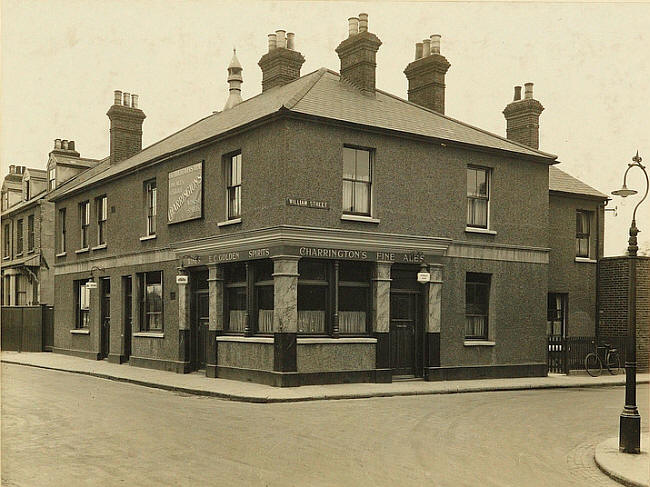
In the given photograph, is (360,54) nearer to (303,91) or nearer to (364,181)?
(303,91)

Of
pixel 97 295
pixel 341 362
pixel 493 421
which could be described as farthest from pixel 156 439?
pixel 97 295

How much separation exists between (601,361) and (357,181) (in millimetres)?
10253

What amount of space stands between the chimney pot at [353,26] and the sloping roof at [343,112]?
4.29 ft

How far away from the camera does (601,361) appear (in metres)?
22.9

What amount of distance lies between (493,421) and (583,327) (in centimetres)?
1326

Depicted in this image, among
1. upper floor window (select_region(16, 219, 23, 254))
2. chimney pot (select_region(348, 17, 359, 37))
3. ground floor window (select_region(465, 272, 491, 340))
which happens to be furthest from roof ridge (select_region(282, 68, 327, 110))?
Answer: upper floor window (select_region(16, 219, 23, 254))

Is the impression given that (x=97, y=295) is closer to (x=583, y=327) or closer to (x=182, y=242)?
(x=182, y=242)

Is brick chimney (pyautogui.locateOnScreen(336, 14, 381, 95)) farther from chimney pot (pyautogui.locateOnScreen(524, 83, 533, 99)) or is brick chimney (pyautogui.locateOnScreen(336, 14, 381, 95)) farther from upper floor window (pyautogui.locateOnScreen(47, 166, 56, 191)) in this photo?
upper floor window (pyautogui.locateOnScreen(47, 166, 56, 191))

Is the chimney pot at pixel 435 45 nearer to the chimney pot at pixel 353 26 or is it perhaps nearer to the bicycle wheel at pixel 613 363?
the chimney pot at pixel 353 26

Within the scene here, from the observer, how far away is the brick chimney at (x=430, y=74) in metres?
23.4

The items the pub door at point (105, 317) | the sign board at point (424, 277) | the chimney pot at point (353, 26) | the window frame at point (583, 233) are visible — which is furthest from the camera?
the pub door at point (105, 317)

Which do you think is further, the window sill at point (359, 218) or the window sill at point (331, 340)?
the window sill at point (359, 218)

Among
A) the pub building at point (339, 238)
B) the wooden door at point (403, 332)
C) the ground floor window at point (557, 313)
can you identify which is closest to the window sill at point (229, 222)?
the pub building at point (339, 238)

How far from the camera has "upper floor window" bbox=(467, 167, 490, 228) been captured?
20.8 metres
